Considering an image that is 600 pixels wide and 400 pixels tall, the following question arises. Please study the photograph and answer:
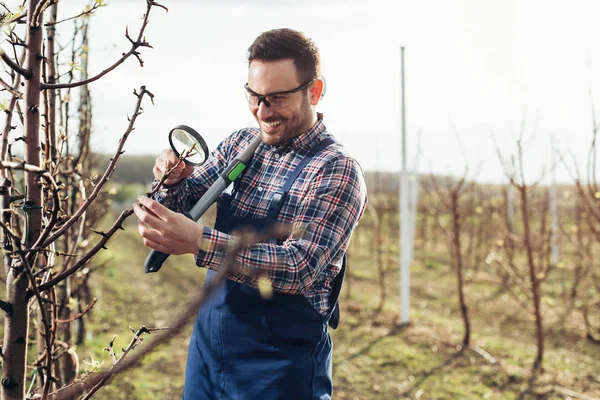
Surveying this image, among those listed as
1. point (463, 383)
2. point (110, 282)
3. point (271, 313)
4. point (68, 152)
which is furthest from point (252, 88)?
point (110, 282)

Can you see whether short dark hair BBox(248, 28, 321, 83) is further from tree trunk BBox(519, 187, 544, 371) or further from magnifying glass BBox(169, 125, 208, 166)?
tree trunk BBox(519, 187, 544, 371)

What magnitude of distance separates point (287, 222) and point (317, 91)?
468mm

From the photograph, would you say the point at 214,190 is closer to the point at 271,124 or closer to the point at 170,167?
the point at 170,167

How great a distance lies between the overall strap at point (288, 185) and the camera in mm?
1844

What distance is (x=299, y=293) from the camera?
5.97 ft

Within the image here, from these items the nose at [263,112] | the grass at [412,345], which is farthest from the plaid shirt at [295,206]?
the grass at [412,345]

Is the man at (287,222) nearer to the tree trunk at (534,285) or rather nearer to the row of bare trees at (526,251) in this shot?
the row of bare trees at (526,251)

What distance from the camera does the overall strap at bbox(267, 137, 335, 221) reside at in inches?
72.6

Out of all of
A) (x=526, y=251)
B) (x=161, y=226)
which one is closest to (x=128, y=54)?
(x=161, y=226)

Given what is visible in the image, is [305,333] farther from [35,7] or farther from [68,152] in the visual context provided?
[68,152]

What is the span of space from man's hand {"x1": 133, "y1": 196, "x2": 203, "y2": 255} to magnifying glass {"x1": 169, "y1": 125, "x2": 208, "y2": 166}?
431mm

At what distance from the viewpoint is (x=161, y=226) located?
132 centimetres

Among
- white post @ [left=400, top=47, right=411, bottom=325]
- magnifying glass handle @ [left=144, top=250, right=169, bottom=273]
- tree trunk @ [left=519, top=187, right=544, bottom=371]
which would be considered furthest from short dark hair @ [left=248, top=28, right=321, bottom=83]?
white post @ [left=400, top=47, right=411, bottom=325]

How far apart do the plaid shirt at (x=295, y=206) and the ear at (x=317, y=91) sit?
84 millimetres
